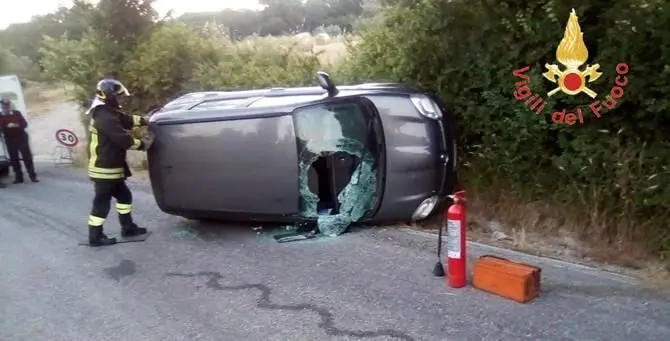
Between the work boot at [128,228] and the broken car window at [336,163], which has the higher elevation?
the broken car window at [336,163]

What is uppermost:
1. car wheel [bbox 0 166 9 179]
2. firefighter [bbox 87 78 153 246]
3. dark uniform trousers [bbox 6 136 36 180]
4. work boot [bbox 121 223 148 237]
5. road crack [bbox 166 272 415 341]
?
firefighter [bbox 87 78 153 246]

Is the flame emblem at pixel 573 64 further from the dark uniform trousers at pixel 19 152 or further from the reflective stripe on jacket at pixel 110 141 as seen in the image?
the dark uniform trousers at pixel 19 152

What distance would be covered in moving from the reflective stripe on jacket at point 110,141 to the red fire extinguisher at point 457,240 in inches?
132

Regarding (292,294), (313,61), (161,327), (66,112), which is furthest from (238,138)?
(66,112)

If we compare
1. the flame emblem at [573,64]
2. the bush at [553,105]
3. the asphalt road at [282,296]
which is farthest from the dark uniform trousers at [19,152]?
the flame emblem at [573,64]

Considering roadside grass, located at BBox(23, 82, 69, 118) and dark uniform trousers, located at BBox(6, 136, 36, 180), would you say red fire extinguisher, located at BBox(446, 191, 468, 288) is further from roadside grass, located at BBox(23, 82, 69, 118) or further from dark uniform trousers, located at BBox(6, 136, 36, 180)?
roadside grass, located at BBox(23, 82, 69, 118)

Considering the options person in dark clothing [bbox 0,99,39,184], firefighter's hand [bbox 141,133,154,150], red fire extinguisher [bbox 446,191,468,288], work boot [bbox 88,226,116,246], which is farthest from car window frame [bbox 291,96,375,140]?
person in dark clothing [bbox 0,99,39,184]

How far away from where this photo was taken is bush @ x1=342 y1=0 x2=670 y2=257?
16.6 feet

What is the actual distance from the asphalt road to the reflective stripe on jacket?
840 mm

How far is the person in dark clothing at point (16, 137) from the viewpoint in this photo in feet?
39.2

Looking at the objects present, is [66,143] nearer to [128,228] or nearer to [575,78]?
[128,228]

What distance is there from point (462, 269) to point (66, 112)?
28.8 meters

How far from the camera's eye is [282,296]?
507 centimetres

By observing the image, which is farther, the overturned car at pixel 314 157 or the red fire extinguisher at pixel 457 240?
the overturned car at pixel 314 157
